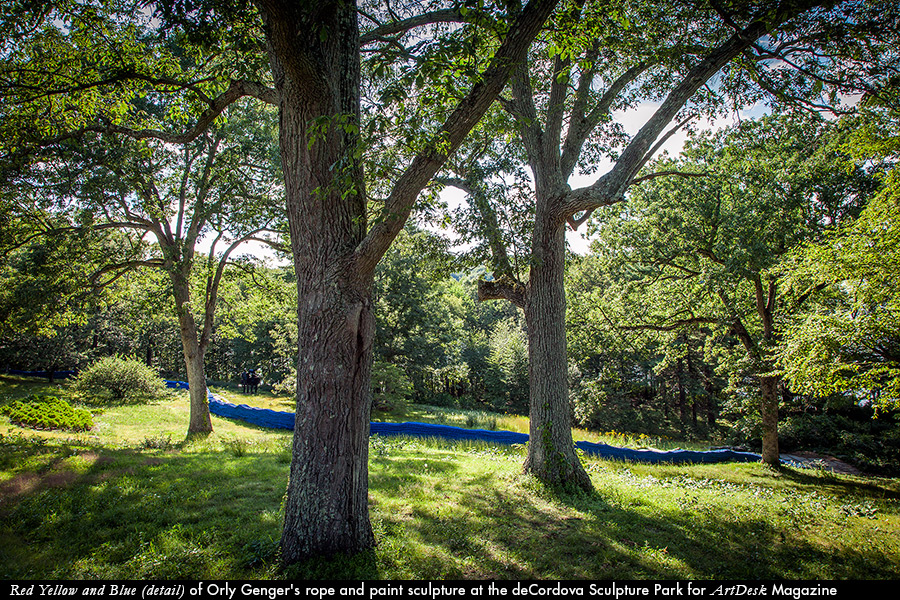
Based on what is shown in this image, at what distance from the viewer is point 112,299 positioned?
11.7m

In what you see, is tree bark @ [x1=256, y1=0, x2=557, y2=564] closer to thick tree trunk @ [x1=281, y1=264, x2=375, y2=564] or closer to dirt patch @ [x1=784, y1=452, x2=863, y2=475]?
thick tree trunk @ [x1=281, y1=264, x2=375, y2=564]

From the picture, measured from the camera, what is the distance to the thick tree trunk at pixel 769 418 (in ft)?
37.6

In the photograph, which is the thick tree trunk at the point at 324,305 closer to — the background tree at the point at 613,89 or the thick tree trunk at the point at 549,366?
the background tree at the point at 613,89

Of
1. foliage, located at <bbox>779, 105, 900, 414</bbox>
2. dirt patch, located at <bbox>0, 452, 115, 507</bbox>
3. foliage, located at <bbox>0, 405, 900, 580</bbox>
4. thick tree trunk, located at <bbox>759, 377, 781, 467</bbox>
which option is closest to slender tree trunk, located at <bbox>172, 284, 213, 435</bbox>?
foliage, located at <bbox>0, 405, 900, 580</bbox>

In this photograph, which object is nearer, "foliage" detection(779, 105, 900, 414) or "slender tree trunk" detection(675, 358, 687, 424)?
"foliage" detection(779, 105, 900, 414)

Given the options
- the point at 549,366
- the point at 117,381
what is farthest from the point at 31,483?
the point at 117,381

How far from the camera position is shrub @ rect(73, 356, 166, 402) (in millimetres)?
18047

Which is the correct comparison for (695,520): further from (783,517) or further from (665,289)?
(665,289)

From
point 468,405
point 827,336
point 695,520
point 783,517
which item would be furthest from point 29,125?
point 468,405

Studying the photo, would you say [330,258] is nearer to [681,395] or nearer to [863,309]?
[863,309]

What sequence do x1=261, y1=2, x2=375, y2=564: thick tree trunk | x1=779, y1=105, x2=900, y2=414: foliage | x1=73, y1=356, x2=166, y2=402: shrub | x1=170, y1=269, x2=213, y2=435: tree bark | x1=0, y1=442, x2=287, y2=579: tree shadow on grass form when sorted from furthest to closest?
x1=73, y1=356, x2=166, y2=402: shrub → x1=170, y1=269, x2=213, y2=435: tree bark → x1=779, y1=105, x2=900, y2=414: foliage → x1=261, y1=2, x2=375, y2=564: thick tree trunk → x1=0, y1=442, x2=287, y2=579: tree shadow on grass

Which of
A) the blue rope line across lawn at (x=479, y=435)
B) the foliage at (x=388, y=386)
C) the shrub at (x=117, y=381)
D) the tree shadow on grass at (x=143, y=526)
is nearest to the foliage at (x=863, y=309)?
the blue rope line across lawn at (x=479, y=435)

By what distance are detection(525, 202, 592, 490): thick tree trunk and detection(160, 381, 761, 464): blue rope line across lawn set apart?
176 inches

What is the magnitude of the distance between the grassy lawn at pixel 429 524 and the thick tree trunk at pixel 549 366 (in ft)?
1.64
